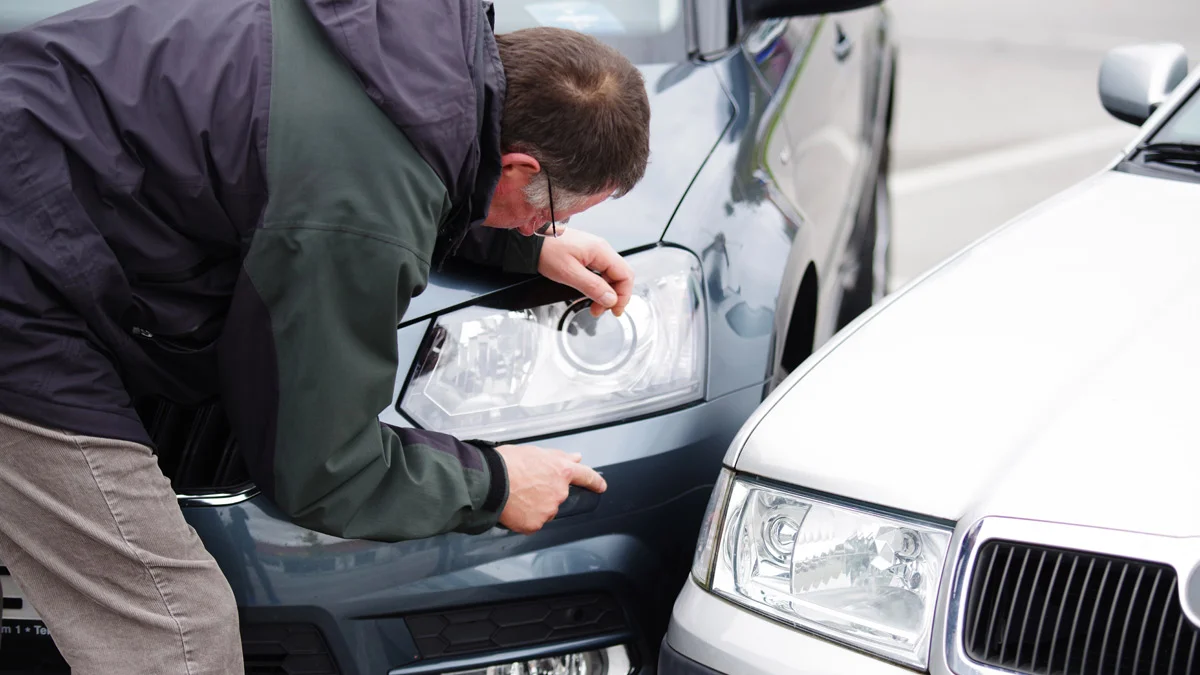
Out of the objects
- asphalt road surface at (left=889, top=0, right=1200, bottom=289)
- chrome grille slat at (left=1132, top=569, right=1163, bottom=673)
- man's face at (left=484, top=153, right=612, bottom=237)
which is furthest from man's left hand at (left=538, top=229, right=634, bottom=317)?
asphalt road surface at (left=889, top=0, right=1200, bottom=289)

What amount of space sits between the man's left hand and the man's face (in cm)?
19

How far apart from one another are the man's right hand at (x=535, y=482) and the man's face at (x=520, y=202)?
1.11 feet

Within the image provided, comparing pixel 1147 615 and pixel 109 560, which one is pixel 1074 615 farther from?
pixel 109 560

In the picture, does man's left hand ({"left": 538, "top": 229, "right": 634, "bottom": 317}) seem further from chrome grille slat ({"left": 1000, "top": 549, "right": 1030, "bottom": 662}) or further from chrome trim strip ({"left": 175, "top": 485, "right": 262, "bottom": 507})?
chrome grille slat ({"left": 1000, "top": 549, "right": 1030, "bottom": 662})

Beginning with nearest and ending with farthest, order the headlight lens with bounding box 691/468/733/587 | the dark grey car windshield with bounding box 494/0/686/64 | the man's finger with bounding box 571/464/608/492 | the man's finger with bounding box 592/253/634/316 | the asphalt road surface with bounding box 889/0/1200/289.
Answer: the headlight lens with bounding box 691/468/733/587, the man's finger with bounding box 571/464/608/492, the man's finger with bounding box 592/253/634/316, the dark grey car windshield with bounding box 494/0/686/64, the asphalt road surface with bounding box 889/0/1200/289

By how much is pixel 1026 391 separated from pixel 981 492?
0.74ft

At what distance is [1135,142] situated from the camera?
257 cm

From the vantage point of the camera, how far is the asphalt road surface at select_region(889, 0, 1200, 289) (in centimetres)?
527

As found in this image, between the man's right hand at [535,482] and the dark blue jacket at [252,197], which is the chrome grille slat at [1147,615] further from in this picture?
the dark blue jacket at [252,197]

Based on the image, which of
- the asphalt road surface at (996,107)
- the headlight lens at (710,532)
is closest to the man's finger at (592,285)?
the headlight lens at (710,532)

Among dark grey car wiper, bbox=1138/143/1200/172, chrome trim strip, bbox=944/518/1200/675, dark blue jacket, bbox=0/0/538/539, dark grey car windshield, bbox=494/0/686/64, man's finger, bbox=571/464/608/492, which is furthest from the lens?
dark grey car windshield, bbox=494/0/686/64

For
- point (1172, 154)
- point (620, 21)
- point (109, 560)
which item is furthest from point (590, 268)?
point (1172, 154)

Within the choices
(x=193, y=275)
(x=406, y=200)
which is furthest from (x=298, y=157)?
(x=193, y=275)

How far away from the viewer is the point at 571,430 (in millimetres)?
2016
